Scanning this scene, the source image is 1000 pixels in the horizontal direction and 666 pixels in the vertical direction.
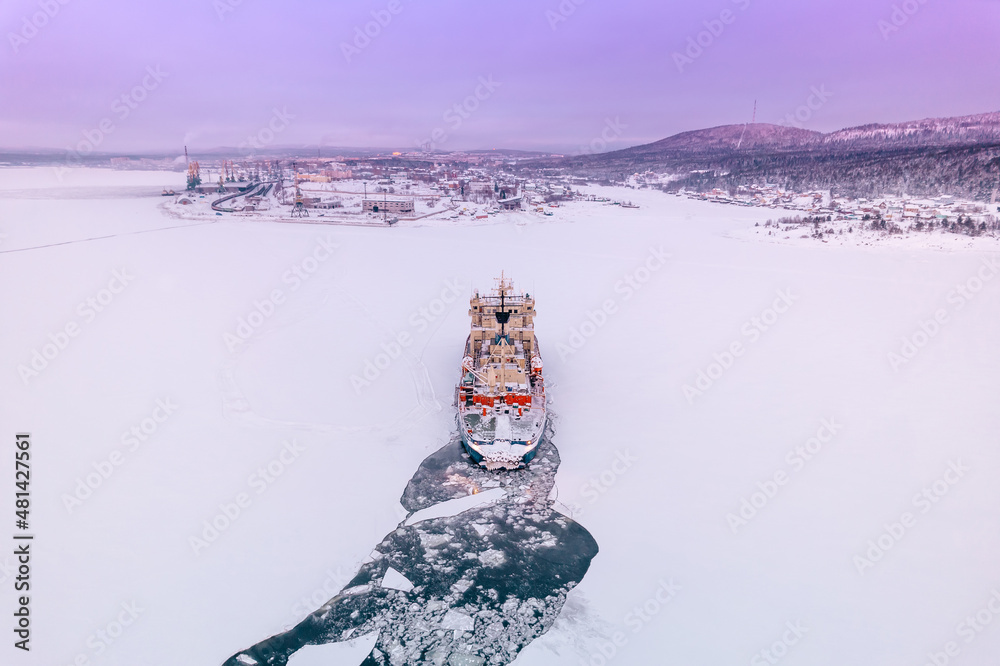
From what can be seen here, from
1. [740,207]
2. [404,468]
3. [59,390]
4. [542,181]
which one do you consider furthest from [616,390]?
[542,181]

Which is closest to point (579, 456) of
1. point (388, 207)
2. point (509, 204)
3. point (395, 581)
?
point (395, 581)

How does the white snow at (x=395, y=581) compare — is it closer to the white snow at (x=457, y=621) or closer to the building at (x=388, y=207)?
the white snow at (x=457, y=621)

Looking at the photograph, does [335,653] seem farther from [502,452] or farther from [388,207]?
[388,207]

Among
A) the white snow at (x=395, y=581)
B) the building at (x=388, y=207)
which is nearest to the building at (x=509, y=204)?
the building at (x=388, y=207)

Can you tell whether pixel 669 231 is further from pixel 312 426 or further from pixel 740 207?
pixel 312 426

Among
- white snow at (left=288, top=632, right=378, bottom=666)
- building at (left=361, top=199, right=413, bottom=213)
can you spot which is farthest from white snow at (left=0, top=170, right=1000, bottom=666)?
building at (left=361, top=199, right=413, bottom=213)

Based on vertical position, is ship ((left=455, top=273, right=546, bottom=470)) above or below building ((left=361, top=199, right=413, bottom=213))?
below

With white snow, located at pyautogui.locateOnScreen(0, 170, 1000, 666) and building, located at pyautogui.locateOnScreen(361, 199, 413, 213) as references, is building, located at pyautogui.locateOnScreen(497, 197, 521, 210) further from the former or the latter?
white snow, located at pyautogui.locateOnScreen(0, 170, 1000, 666)
